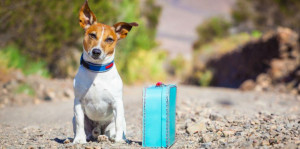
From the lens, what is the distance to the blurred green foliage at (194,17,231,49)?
119 ft

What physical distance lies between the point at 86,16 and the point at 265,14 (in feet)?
90.5

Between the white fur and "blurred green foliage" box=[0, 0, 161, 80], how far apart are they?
5757 mm

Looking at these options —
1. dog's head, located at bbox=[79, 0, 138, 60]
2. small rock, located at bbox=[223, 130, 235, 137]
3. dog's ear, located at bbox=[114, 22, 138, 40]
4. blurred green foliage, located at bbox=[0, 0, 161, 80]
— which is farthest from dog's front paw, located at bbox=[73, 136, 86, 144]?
blurred green foliage, located at bbox=[0, 0, 161, 80]

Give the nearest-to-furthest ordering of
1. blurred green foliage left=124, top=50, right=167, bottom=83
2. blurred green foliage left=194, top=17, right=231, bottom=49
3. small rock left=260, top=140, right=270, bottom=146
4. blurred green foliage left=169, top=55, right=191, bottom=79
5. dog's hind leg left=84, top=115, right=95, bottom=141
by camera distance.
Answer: small rock left=260, top=140, right=270, bottom=146
dog's hind leg left=84, top=115, right=95, bottom=141
blurred green foliage left=124, top=50, right=167, bottom=83
blurred green foliage left=169, top=55, right=191, bottom=79
blurred green foliage left=194, top=17, right=231, bottom=49

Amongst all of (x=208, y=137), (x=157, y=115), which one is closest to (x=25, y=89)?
(x=157, y=115)

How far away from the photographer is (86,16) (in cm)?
409

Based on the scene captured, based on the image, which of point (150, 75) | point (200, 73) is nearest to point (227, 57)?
point (200, 73)

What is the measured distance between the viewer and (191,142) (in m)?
4.21

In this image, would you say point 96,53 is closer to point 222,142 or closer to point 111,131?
point 111,131

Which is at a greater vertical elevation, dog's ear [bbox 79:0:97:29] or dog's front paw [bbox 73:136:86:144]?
dog's ear [bbox 79:0:97:29]

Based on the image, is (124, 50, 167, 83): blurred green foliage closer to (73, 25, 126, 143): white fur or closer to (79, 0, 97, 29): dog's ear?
(79, 0, 97, 29): dog's ear

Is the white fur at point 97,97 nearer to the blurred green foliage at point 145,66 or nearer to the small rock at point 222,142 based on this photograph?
the small rock at point 222,142

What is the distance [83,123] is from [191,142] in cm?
122

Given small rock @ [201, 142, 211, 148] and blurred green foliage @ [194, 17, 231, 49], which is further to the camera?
blurred green foliage @ [194, 17, 231, 49]
